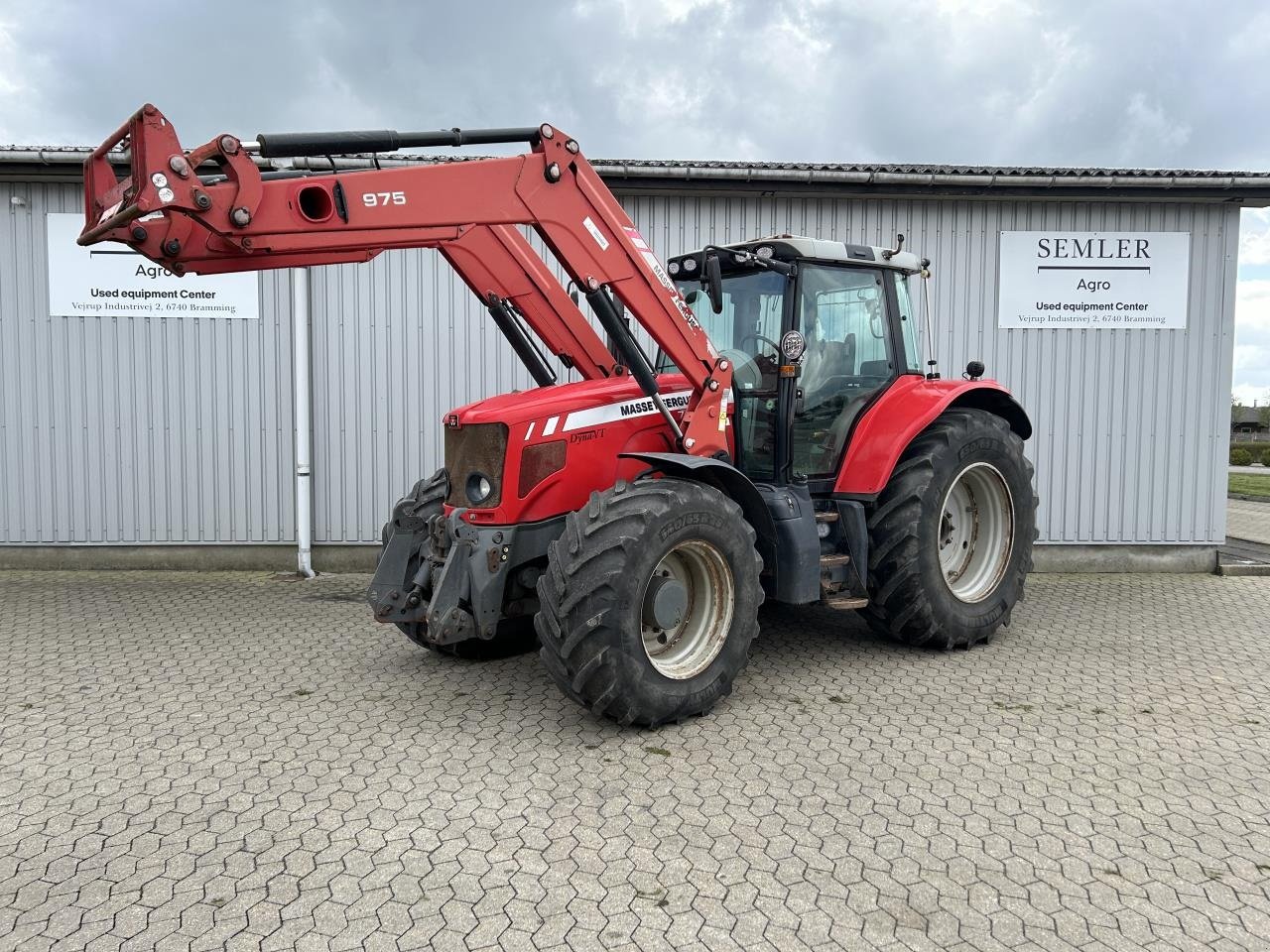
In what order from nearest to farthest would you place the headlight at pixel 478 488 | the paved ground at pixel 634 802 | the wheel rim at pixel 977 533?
1. the paved ground at pixel 634 802
2. the headlight at pixel 478 488
3. the wheel rim at pixel 977 533

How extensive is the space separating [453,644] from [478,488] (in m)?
1.02

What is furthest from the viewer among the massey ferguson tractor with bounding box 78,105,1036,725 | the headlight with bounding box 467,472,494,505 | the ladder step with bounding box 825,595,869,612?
the ladder step with bounding box 825,595,869,612

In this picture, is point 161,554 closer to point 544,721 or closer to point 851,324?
point 544,721

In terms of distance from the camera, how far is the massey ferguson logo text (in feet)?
15.6

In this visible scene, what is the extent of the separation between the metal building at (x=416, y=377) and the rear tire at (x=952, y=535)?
9.10 feet

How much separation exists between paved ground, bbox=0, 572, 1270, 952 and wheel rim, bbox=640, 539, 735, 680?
1.08ft

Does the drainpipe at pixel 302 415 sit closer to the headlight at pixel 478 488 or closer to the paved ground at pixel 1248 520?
the headlight at pixel 478 488

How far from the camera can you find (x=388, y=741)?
4066mm

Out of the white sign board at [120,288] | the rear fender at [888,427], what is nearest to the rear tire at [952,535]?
the rear fender at [888,427]

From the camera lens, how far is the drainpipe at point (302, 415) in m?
7.93

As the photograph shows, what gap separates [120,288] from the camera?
792 cm

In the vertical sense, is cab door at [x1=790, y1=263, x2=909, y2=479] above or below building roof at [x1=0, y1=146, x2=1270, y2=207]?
below

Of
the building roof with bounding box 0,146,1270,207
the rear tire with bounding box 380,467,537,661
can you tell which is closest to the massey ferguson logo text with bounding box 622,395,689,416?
the rear tire with bounding box 380,467,537,661

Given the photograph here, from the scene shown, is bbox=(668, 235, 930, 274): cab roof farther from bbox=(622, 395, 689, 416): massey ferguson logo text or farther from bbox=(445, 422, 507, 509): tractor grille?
bbox=(445, 422, 507, 509): tractor grille
